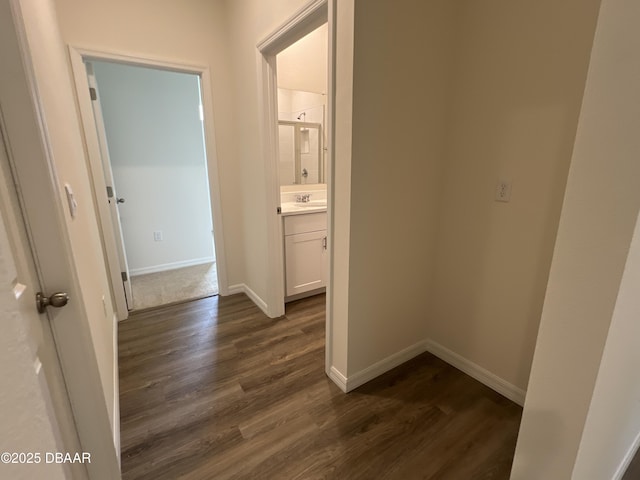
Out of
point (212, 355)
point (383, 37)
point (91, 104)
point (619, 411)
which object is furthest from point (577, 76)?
point (91, 104)

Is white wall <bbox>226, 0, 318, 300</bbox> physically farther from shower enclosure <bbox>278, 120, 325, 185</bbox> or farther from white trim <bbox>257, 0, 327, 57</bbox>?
shower enclosure <bbox>278, 120, 325, 185</bbox>

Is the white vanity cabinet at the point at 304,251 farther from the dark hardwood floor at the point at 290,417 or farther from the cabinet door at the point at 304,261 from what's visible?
the dark hardwood floor at the point at 290,417

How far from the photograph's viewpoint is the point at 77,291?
0.96 metres

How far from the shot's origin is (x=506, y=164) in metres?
1.57

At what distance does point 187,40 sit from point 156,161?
62.2 inches

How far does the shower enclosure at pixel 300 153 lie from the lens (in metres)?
3.19

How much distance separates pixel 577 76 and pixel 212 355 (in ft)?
8.27

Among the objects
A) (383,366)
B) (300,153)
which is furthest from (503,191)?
(300,153)

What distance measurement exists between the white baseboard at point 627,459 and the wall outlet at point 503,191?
48.2 inches

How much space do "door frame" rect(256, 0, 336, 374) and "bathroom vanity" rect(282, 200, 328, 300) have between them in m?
0.16

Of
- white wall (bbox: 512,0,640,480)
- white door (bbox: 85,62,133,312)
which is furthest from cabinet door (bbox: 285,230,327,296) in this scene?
white wall (bbox: 512,0,640,480)

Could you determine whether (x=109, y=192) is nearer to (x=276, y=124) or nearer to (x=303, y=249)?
(x=276, y=124)

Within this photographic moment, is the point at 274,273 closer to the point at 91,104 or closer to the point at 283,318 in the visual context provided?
the point at 283,318

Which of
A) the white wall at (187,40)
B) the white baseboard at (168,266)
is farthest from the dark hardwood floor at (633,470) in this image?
the white baseboard at (168,266)
